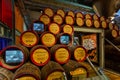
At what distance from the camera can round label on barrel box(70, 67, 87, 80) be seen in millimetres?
1926

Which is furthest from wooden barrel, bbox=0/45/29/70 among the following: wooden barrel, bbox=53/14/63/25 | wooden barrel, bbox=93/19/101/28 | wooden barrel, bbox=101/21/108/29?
wooden barrel, bbox=101/21/108/29

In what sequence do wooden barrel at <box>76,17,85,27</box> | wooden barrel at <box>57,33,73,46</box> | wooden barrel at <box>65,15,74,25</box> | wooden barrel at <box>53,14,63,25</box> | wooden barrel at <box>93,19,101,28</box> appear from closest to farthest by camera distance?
wooden barrel at <box>57,33,73,46</box> → wooden barrel at <box>53,14,63,25</box> → wooden barrel at <box>65,15,74,25</box> → wooden barrel at <box>76,17,85,27</box> → wooden barrel at <box>93,19,101,28</box>

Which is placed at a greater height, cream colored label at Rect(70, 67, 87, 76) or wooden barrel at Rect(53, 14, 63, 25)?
wooden barrel at Rect(53, 14, 63, 25)

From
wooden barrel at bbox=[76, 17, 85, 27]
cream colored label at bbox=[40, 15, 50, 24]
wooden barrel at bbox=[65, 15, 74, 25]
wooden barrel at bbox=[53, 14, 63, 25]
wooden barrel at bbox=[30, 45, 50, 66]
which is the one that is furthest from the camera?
wooden barrel at bbox=[76, 17, 85, 27]

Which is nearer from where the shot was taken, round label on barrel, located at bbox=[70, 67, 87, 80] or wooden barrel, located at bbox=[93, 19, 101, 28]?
round label on barrel, located at bbox=[70, 67, 87, 80]

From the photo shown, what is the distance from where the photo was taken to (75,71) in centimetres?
197

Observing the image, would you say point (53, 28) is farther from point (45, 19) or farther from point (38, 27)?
point (45, 19)

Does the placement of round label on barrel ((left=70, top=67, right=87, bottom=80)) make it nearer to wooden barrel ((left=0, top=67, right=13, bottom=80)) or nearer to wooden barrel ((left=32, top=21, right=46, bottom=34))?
wooden barrel ((left=0, top=67, right=13, bottom=80))

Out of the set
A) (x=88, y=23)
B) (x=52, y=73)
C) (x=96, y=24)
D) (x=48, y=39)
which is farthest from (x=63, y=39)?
(x=96, y=24)

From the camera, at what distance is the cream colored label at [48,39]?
2.32 m

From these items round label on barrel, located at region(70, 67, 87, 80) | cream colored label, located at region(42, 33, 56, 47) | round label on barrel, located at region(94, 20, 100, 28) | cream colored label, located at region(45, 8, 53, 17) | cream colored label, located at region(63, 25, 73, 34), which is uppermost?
cream colored label, located at region(45, 8, 53, 17)

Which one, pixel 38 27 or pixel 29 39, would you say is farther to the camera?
pixel 38 27

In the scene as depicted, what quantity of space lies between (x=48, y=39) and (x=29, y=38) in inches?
13.2

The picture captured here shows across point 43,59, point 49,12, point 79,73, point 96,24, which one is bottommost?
point 79,73
